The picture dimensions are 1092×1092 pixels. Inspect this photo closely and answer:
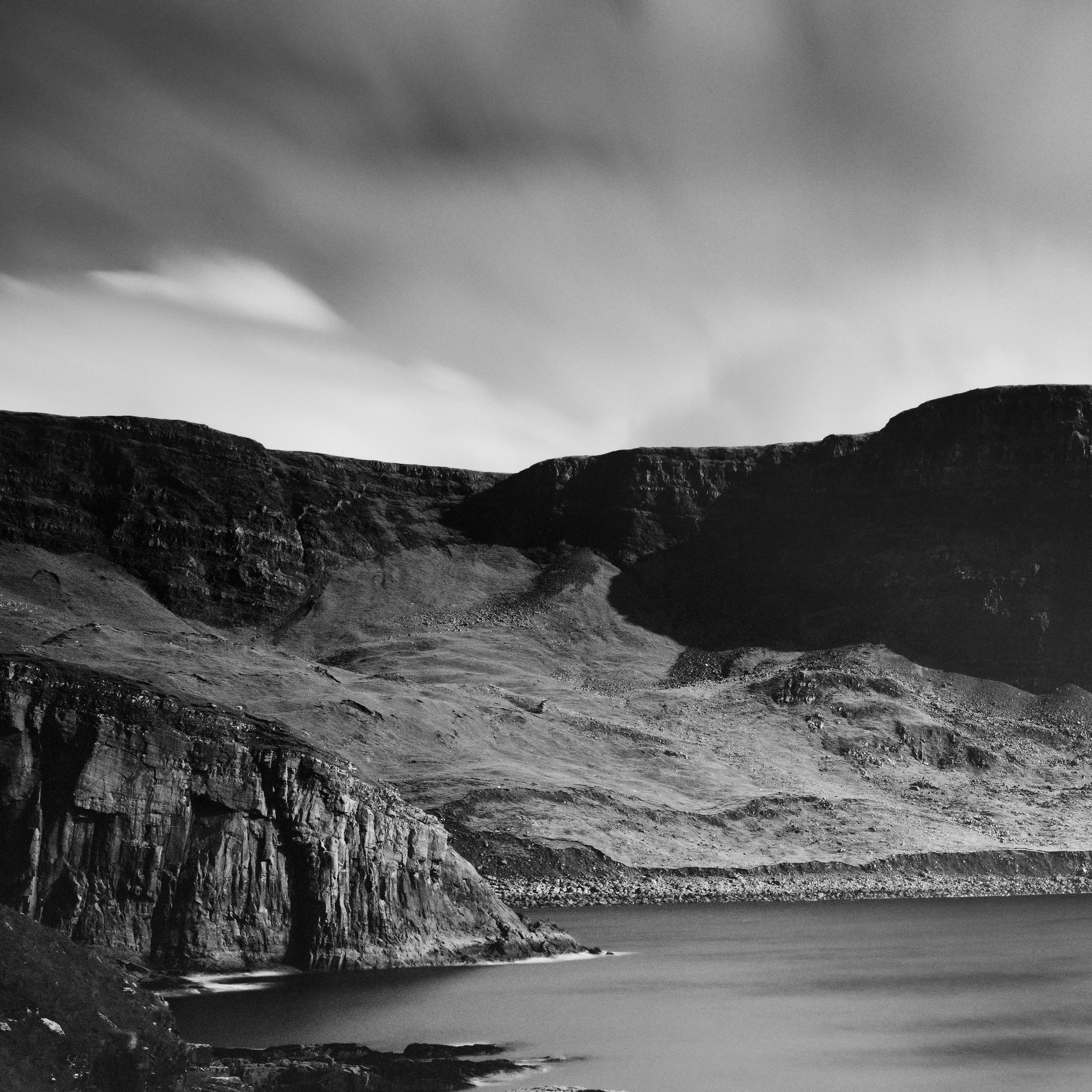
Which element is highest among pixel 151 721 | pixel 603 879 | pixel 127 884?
pixel 151 721

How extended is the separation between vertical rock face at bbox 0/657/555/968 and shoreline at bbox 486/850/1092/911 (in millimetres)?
67440

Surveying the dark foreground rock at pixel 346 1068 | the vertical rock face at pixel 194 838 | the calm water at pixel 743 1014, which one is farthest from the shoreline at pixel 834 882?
the dark foreground rock at pixel 346 1068

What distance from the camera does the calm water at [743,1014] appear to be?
2270 inches

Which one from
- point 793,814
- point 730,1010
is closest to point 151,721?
point 730,1010

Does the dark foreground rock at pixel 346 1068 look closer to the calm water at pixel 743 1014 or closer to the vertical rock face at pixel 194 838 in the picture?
the calm water at pixel 743 1014

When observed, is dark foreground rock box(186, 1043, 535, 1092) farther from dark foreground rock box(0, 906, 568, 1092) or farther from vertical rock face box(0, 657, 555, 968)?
vertical rock face box(0, 657, 555, 968)

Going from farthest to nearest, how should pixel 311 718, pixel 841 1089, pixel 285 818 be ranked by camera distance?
pixel 311 718 < pixel 285 818 < pixel 841 1089

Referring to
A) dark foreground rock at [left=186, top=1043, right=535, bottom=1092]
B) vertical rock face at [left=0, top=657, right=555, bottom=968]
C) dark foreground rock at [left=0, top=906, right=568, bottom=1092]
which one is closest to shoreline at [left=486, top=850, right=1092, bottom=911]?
vertical rock face at [left=0, top=657, right=555, bottom=968]

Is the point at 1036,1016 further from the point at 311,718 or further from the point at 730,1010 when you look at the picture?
the point at 311,718

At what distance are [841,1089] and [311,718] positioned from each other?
137301 millimetres

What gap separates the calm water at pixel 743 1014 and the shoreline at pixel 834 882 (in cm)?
4454

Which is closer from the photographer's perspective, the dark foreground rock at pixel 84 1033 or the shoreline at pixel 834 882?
the dark foreground rock at pixel 84 1033

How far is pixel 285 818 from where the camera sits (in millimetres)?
81188

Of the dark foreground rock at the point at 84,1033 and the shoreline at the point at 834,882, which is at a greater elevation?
the dark foreground rock at the point at 84,1033
